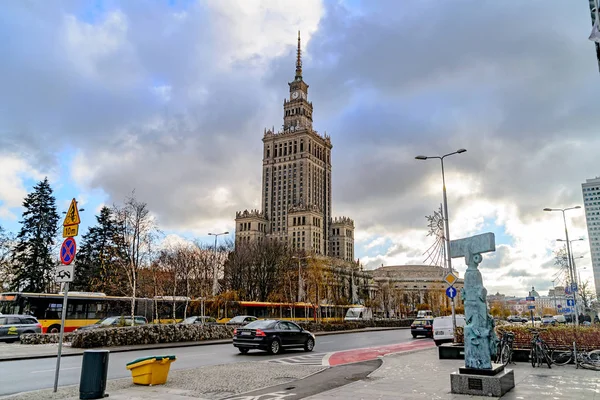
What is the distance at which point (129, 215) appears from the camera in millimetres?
31516

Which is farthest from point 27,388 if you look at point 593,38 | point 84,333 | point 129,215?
point 129,215

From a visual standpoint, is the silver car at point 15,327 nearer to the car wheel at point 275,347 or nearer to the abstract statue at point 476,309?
the car wheel at point 275,347

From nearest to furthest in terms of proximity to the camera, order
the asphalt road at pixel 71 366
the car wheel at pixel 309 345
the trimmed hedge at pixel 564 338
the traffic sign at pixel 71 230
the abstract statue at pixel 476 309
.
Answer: the abstract statue at pixel 476 309, the traffic sign at pixel 71 230, the asphalt road at pixel 71 366, the trimmed hedge at pixel 564 338, the car wheel at pixel 309 345

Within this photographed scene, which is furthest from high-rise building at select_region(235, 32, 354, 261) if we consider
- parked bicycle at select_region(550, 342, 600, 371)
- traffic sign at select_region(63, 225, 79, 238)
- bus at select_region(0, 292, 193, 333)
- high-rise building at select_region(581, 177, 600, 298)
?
traffic sign at select_region(63, 225, 79, 238)

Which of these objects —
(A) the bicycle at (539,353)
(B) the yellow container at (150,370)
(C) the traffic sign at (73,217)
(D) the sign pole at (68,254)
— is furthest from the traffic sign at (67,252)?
(A) the bicycle at (539,353)

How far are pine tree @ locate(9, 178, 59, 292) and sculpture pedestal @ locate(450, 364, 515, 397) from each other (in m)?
54.4

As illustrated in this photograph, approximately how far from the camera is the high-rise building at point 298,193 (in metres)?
145

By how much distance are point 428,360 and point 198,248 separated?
4617 cm

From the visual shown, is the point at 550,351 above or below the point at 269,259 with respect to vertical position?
below

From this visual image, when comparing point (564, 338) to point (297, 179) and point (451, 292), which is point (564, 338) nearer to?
point (451, 292)

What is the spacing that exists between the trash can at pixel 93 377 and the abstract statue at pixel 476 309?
26.1 ft

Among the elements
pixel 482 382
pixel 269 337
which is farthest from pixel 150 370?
pixel 269 337

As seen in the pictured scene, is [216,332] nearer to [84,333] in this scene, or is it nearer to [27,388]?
[84,333]

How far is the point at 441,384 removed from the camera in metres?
11.0
